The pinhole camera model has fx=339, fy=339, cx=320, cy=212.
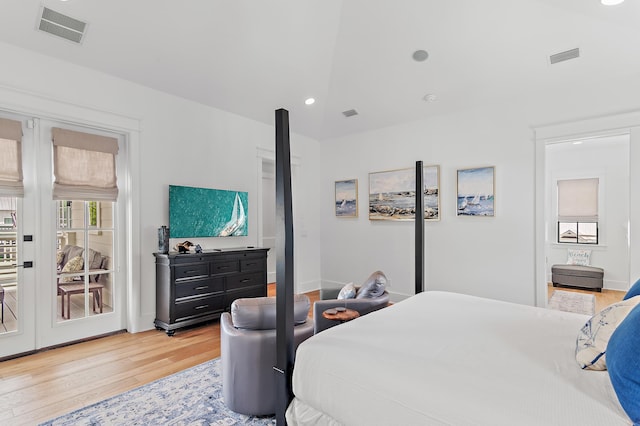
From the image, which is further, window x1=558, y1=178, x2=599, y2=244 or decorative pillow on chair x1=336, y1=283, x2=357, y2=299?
window x1=558, y1=178, x2=599, y2=244

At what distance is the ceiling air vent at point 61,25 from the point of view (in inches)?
117

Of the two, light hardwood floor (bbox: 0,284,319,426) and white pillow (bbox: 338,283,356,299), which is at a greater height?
white pillow (bbox: 338,283,356,299)

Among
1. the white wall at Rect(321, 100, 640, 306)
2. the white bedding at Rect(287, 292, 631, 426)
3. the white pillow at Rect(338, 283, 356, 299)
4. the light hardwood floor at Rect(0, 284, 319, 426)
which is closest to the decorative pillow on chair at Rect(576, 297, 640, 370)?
the white bedding at Rect(287, 292, 631, 426)

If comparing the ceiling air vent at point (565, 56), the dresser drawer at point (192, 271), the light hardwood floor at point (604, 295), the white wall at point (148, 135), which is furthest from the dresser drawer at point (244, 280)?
the light hardwood floor at point (604, 295)

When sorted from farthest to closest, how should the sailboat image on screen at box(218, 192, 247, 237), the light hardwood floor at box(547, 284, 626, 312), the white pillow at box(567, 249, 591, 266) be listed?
the white pillow at box(567, 249, 591, 266), the light hardwood floor at box(547, 284, 626, 312), the sailboat image on screen at box(218, 192, 247, 237)

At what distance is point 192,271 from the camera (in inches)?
157

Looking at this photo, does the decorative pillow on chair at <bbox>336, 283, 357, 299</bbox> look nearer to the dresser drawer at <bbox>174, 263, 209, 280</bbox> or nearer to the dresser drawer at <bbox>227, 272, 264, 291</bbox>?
the dresser drawer at <bbox>227, 272, 264, 291</bbox>

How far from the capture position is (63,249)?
11.7 ft

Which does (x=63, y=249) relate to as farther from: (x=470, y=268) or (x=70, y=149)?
(x=470, y=268)

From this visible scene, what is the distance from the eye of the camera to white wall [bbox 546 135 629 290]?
20.2ft

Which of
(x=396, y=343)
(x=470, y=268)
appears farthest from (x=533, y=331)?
(x=470, y=268)

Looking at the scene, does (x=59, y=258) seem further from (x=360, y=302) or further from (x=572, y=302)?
(x=572, y=302)

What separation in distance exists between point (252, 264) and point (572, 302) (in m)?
4.77

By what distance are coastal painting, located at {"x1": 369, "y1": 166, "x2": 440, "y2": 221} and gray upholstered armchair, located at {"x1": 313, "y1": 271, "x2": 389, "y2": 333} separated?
2.08 meters
